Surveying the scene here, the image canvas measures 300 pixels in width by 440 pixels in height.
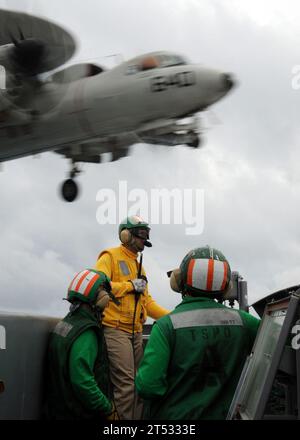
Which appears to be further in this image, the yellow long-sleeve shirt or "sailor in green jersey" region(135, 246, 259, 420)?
the yellow long-sleeve shirt

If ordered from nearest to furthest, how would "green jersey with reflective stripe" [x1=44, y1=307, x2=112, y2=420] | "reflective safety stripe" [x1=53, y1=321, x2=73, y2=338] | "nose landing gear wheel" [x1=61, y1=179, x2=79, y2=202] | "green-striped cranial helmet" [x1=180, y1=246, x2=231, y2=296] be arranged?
1. "green-striped cranial helmet" [x1=180, y1=246, x2=231, y2=296]
2. "green jersey with reflective stripe" [x1=44, y1=307, x2=112, y2=420]
3. "reflective safety stripe" [x1=53, y1=321, x2=73, y2=338]
4. "nose landing gear wheel" [x1=61, y1=179, x2=79, y2=202]

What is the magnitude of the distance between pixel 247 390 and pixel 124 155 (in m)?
21.6

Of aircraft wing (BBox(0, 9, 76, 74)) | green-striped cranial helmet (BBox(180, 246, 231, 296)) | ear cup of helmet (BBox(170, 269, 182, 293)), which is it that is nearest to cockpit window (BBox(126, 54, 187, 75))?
aircraft wing (BBox(0, 9, 76, 74))

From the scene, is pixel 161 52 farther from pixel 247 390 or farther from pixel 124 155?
pixel 247 390

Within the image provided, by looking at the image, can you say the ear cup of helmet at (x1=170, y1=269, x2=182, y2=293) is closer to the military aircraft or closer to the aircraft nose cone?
the military aircraft

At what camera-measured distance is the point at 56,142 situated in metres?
22.9

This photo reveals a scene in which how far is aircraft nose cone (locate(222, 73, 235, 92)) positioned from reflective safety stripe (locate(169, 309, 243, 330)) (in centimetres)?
1763

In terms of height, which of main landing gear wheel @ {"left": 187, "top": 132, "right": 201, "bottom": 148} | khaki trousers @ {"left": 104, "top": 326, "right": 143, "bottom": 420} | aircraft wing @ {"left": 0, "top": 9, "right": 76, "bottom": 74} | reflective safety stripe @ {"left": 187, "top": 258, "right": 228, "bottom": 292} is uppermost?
aircraft wing @ {"left": 0, "top": 9, "right": 76, "bottom": 74}

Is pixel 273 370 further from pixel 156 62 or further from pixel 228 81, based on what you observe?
pixel 156 62

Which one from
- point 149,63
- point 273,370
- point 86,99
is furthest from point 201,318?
point 149,63

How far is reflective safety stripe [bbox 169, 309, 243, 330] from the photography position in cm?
401

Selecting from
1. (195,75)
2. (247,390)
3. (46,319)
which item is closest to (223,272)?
(247,390)

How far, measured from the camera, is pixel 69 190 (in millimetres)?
24766

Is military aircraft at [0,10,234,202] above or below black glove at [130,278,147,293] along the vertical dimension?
above
